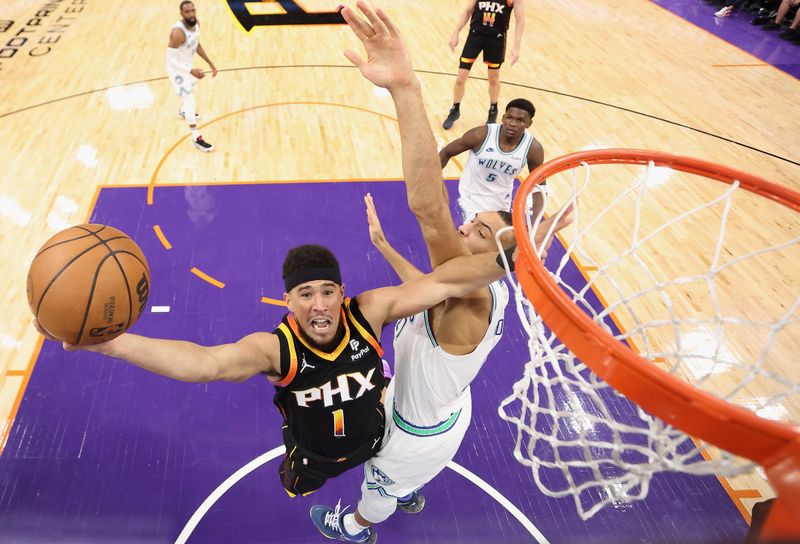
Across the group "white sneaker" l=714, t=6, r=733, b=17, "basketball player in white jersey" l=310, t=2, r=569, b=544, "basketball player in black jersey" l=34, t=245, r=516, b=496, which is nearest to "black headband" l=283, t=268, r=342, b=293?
"basketball player in black jersey" l=34, t=245, r=516, b=496

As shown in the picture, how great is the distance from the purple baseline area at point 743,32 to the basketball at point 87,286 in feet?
40.3

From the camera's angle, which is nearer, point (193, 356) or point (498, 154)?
point (193, 356)

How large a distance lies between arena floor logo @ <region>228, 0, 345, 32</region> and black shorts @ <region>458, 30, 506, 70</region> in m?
4.42

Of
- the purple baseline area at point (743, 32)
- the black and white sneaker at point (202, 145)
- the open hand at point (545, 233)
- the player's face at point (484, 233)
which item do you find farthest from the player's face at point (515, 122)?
the purple baseline area at point (743, 32)

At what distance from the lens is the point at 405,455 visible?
2701 millimetres

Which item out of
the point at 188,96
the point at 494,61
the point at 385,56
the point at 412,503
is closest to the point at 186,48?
the point at 188,96

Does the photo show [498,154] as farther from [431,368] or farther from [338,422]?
[338,422]

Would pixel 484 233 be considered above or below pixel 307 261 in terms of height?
above

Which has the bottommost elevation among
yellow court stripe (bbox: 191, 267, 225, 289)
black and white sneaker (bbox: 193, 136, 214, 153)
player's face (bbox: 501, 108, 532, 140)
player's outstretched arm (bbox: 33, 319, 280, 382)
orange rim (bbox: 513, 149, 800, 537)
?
black and white sneaker (bbox: 193, 136, 214, 153)

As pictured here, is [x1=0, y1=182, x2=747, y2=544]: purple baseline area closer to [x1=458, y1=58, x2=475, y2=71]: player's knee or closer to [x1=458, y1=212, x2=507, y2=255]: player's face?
[x1=458, y1=212, x2=507, y2=255]: player's face

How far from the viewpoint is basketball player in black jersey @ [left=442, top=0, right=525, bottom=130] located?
737cm

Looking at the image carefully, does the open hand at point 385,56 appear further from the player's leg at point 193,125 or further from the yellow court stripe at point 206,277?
the player's leg at point 193,125

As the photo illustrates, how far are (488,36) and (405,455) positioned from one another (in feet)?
21.1

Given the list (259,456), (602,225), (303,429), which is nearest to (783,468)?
(303,429)
